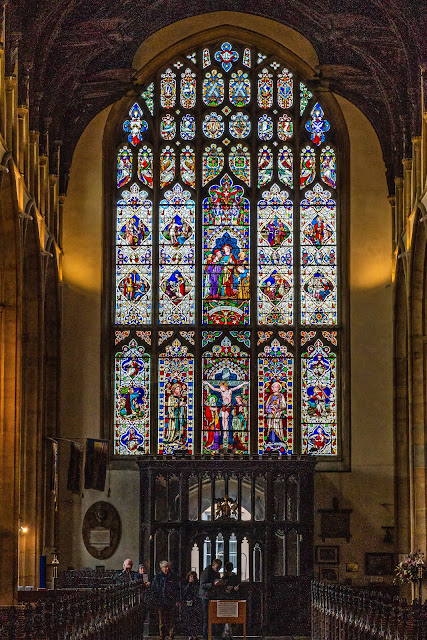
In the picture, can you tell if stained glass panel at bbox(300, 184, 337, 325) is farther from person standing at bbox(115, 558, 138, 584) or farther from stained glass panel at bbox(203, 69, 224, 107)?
person standing at bbox(115, 558, 138, 584)

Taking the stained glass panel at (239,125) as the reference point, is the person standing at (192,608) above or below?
below

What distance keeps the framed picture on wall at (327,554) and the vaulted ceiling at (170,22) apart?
341 inches

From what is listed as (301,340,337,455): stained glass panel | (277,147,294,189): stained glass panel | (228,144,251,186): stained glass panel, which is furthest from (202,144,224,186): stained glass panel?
(301,340,337,455): stained glass panel

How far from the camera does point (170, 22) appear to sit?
3316cm

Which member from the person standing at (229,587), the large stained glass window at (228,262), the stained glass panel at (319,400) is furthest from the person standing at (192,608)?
the stained glass panel at (319,400)

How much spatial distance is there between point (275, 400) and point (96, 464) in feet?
16.3

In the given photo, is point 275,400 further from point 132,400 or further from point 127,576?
point 127,576

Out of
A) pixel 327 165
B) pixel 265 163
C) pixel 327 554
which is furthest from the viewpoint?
pixel 265 163

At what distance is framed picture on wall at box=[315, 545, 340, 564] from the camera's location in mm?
31859

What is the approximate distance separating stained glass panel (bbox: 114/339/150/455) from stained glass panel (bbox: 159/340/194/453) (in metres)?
0.36

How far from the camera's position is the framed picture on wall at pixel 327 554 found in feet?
105

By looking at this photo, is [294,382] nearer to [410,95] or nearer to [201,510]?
[201,510]

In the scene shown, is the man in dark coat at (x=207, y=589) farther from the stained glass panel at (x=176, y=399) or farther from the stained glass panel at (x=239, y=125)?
the stained glass panel at (x=239, y=125)

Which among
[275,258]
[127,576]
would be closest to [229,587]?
[127,576]
